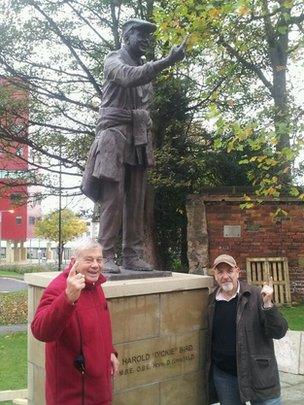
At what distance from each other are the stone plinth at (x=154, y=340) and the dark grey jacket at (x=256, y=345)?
96 cm

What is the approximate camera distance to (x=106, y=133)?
4.62 meters

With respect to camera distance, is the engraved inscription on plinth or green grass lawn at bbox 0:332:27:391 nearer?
Answer: the engraved inscription on plinth

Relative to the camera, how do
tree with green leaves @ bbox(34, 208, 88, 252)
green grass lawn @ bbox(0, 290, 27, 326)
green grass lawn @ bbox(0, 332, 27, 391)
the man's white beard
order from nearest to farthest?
the man's white beard < green grass lawn @ bbox(0, 332, 27, 391) < green grass lawn @ bbox(0, 290, 27, 326) < tree with green leaves @ bbox(34, 208, 88, 252)

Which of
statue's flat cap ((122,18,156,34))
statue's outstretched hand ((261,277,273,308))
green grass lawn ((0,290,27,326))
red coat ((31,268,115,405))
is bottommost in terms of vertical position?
green grass lawn ((0,290,27,326))

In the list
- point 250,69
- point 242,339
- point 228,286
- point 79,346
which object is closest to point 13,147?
point 250,69

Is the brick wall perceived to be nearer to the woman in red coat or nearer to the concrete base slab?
the concrete base slab

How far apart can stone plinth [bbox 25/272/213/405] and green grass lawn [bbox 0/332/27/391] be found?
2.84 m

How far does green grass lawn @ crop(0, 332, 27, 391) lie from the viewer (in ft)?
22.8

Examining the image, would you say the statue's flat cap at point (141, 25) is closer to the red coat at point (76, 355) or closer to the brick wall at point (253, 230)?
the red coat at point (76, 355)

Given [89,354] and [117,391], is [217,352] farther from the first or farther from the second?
[89,354]

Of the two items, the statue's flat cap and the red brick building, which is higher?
the red brick building

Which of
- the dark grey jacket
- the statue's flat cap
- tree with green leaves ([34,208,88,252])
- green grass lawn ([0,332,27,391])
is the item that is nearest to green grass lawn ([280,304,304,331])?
green grass lawn ([0,332,27,391])

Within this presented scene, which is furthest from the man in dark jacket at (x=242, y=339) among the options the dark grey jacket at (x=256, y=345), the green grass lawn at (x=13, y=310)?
the green grass lawn at (x=13, y=310)

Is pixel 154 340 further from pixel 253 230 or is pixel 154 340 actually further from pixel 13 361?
pixel 253 230
